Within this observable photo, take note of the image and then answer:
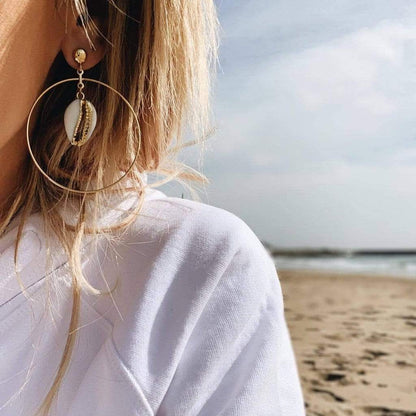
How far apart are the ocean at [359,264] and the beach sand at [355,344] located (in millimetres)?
1609

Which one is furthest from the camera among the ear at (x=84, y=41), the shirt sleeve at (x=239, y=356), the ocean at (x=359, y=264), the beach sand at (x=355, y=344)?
the ocean at (x=359, y=264)

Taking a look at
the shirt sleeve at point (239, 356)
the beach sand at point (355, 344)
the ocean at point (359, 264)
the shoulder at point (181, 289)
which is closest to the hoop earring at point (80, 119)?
the shoulder at point (181, 289)

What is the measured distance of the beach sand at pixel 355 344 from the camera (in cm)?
596

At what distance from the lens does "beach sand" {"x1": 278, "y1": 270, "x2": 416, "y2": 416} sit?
5.96m

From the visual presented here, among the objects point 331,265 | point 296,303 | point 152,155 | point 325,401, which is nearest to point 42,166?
point 152,155

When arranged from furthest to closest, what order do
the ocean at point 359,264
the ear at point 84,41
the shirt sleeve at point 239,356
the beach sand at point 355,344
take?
the ocean at point 359,264 < the beach sand at point 355,344 < the ear at point 84,41 < the shirt sleeve at point 239,356

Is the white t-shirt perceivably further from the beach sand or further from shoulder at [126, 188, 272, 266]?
the beach sand

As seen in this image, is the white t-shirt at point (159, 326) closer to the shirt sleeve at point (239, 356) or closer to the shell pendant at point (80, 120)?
the shirt sleeve at point (239, 356)

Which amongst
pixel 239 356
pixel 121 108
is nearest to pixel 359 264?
pixel 121 108

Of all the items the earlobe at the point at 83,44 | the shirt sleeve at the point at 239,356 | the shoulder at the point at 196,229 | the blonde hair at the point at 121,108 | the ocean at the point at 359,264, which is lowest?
the ocean at the point at 359,264

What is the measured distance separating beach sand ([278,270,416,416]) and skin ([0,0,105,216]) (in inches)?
187

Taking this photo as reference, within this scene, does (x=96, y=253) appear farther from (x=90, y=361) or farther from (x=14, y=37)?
(x=14, y=37)

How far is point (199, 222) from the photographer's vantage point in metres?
1.25

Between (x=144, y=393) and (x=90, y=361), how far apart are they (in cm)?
13
